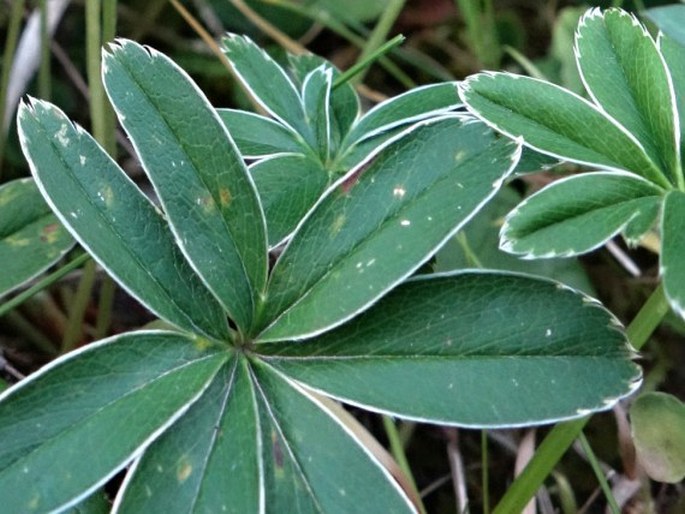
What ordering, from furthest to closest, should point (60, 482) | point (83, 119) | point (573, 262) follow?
point (83, 119), point (573, 262), point (60, 482)

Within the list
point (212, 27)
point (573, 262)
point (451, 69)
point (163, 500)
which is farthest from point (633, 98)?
point (212, 27)

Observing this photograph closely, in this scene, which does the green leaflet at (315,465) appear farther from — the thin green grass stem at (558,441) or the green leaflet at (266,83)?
the green leaflet at (266,83)

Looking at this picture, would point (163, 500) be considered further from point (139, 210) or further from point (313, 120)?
point (313, 120)

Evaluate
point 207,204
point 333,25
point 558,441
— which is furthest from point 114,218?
point 333,25

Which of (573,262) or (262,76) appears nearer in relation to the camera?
(262,76)

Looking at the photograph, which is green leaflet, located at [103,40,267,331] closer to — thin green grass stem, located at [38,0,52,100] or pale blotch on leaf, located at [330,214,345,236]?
pale blotch on leaf, located at [330,214,345,236]

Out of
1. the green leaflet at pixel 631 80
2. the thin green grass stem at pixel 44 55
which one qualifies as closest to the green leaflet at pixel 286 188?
the green leaflet at pixel 631 80
